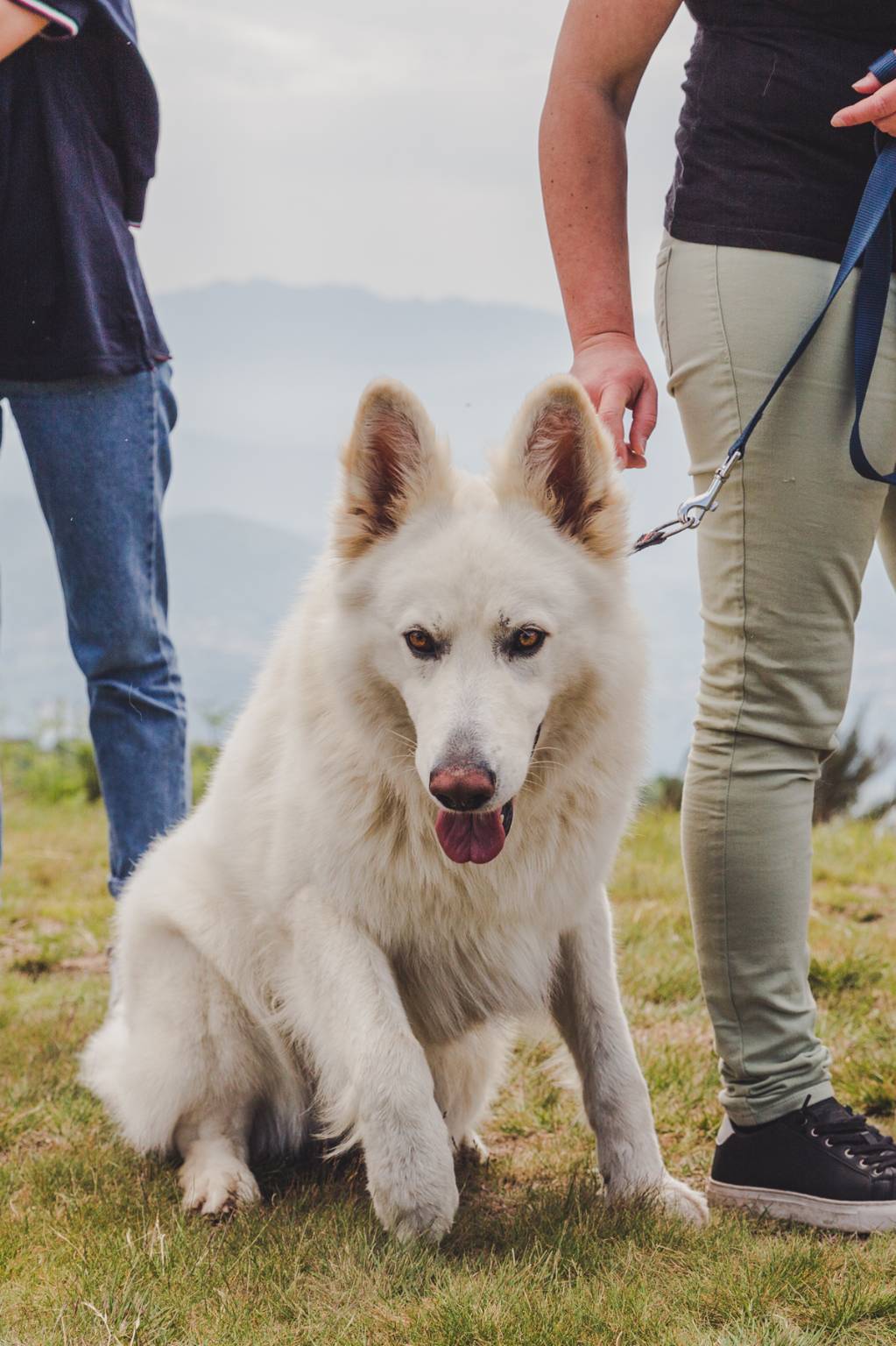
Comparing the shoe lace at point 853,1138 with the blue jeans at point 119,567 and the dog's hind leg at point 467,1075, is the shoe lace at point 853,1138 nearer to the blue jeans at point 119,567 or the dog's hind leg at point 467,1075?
the dog's hind leg at point 467,1075

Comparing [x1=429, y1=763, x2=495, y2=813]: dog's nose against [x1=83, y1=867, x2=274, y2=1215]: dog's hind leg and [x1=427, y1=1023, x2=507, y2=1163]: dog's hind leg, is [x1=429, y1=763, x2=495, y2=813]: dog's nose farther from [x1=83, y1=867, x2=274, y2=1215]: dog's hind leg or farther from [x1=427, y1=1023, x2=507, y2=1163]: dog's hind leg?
[x1=83, y1=867, x2=274, y2=1215]: dog's hind leg

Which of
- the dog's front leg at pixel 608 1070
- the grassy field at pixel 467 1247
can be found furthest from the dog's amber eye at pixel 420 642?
the grassy field at pixel 467 1247

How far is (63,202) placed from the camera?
316cm

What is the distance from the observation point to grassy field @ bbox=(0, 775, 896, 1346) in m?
2.05

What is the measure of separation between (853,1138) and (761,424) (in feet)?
4.63

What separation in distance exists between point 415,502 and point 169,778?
131 centimetres

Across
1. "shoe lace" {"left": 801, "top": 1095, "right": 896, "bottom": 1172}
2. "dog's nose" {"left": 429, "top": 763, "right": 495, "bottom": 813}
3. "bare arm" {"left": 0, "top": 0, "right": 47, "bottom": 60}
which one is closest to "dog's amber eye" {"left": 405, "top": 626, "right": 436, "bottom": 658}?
"dog's nose" {"left": 429, "top": 763, "right": 495, "bottom": 813}

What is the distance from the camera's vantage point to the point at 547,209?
8.80ft

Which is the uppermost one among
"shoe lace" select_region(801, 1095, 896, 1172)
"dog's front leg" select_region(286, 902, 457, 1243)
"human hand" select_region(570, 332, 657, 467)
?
"human hand" select_region(570, 332, 657, 467)

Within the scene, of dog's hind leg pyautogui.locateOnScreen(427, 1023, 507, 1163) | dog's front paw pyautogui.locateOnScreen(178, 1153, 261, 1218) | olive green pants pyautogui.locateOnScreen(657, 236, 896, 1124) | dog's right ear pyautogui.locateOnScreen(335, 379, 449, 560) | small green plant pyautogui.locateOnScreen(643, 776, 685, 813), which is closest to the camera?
olive green pants pyautogui.locateOnScreen(657, 236, 896, 1124)

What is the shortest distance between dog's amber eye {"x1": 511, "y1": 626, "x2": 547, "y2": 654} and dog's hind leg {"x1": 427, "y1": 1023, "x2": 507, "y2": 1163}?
2.81 feet

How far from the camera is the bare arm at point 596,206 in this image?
260cm

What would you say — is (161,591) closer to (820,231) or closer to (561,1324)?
(820,231)

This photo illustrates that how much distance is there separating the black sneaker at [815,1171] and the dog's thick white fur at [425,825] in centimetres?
14
